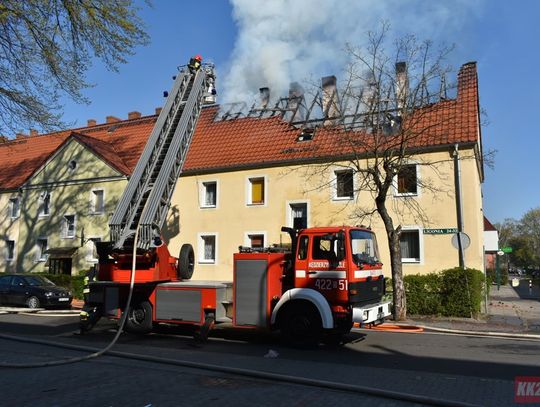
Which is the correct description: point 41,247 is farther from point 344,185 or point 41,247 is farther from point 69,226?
point 344,185

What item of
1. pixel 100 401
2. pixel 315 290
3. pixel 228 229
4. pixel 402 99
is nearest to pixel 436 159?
pixel 402 99

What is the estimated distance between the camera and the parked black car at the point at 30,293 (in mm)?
19109

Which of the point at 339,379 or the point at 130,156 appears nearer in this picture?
the point at 339,379

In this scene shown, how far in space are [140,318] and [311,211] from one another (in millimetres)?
11367

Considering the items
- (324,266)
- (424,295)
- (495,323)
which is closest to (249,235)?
(424,295)

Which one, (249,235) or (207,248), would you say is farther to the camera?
(207,248)

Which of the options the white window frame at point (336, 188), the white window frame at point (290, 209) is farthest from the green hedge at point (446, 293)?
the white window frame at point (290, 209)

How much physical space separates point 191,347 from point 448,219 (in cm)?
1233

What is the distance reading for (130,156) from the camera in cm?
2922

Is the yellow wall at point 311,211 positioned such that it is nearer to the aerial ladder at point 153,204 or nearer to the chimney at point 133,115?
the aerial ladder at point 153,204

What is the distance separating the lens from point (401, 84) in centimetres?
1595

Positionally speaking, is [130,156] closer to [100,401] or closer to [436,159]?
[436,159]

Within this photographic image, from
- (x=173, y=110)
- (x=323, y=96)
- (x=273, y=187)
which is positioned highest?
(x=323, y=96)

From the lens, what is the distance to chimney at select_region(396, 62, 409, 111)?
15.6 metres
